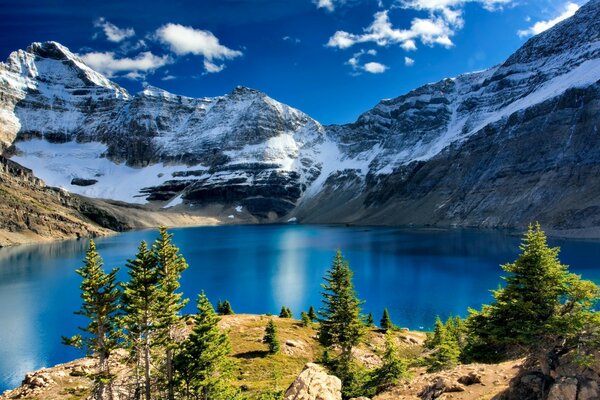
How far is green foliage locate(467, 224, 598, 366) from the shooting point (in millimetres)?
16891

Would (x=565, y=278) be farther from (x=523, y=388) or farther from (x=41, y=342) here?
(x=41, y=342)

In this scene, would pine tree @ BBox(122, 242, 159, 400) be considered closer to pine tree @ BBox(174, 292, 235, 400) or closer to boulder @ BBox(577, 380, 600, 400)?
pine tree @ BBox(174, 292, 235, 400)

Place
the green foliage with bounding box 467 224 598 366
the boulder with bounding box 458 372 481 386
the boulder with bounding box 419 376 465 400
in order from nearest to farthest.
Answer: the green foliage with bounding box 467 224 598 366, the boulder with bounding box 419 376 465 400, the boulder with bounding box 458 372 481 386

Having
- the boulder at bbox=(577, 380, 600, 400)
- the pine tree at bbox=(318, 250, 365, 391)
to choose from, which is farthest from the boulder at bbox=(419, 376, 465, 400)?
the pine tree at bbox=(318, 250, 365, 391)

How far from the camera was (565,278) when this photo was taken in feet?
56.7

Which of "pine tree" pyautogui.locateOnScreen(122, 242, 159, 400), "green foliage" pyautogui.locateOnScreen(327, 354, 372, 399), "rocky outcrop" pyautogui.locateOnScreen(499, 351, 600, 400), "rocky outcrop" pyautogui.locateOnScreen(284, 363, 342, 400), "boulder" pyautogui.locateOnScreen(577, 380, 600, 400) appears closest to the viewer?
"boulder" pyautogui.locateOnScreen(577, 380, 600, 400)

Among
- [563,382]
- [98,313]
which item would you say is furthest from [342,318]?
[563,382]

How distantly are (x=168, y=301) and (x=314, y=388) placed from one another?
12.1 m

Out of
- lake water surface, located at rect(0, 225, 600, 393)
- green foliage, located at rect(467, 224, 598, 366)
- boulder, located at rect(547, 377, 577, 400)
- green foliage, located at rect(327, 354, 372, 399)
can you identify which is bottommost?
lake water surface, located at rect(0, 225, 600, 393)

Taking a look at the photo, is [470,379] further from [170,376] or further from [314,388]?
[170,376]

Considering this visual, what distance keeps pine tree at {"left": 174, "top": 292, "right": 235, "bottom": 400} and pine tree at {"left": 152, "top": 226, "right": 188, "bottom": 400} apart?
0.72 meters

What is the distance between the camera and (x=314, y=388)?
18688mm

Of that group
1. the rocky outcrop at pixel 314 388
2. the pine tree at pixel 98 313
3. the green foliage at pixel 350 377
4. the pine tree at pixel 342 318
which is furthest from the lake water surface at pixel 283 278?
the rocky outcrop at pixel 314 388

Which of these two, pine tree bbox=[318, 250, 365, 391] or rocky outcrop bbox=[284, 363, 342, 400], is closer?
rocky outcrop bbox=[284, 363, 342, 400]
